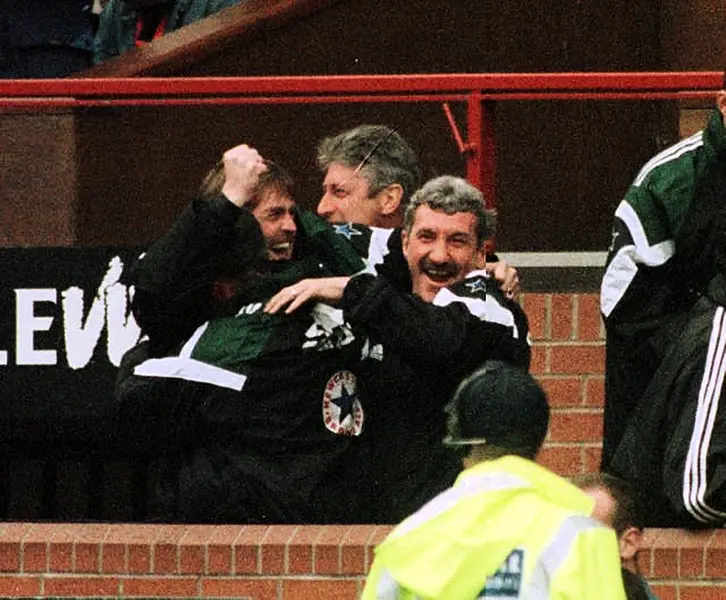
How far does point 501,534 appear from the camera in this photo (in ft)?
18.0

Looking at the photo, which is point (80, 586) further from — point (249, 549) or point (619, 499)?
point (619, 499)

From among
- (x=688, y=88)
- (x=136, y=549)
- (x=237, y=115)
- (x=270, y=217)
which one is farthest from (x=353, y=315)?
(x=237, y=115)

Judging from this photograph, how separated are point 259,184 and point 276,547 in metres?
1.12

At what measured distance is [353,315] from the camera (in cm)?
732

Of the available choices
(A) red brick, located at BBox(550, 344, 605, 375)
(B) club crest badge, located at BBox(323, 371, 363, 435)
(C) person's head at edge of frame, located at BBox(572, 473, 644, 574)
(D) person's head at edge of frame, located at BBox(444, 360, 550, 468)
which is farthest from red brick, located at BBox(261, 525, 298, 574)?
(D) person's head at edge of frame, located at BBox(444, 360, 550, 468)

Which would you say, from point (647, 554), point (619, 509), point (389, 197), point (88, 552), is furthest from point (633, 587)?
point (88, 552)

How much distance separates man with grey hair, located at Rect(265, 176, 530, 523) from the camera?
A: 24.0 feet

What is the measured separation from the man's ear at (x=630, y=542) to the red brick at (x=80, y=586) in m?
2.15

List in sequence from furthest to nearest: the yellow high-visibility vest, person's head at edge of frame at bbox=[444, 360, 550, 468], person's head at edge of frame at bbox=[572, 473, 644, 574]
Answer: person's head at edge of frame at bbox=[572, 473, 644, 574], person's head at edge of frame at bbox=[444, 360, 550, 468], the yellow high-visibility vest

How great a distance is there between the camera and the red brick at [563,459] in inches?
346

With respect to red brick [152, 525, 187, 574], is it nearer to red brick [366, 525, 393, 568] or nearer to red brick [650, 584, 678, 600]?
red brick [366, 525, 393, 568]

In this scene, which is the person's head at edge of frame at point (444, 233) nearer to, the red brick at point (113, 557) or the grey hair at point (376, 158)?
the grey hair at point (376, 158)

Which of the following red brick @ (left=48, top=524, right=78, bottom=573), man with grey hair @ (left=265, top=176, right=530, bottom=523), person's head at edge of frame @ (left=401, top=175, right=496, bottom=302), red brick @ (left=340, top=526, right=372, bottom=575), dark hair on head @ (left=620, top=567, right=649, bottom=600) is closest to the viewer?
dark hair on head @ (left=620, top=567, right=649, bottom=600)

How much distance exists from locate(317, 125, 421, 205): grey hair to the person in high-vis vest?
230 cm
